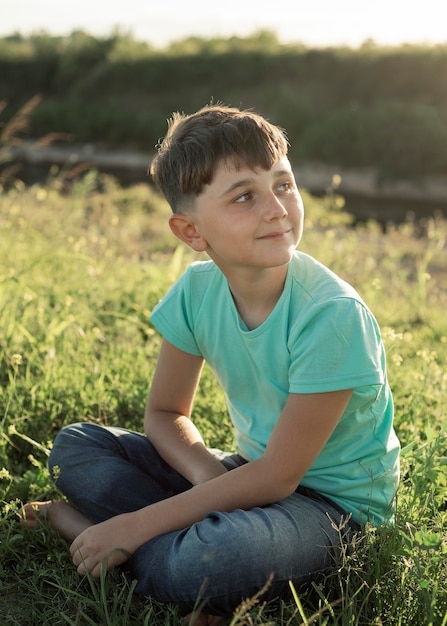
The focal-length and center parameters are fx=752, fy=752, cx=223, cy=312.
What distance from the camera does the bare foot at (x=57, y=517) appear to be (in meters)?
1.88

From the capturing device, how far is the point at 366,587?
1592 millimetres

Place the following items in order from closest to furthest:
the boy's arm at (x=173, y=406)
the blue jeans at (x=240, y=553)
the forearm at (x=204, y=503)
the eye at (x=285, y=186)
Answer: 1. the blue jeans at (x=240, y=553)
2. the forearm at (x=204, y=503)
3. the eye at (x=285, y=186)
4. the boy's arm at (x=173, y=406)

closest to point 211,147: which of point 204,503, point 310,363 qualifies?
point 310,363

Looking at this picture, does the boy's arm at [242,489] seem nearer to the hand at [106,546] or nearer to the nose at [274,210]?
the hand at [106,546]

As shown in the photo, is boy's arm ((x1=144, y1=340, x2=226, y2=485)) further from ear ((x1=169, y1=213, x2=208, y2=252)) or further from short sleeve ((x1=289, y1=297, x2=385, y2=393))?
short sleeve ((x1=289, y1=297, x2=385, y2=393))

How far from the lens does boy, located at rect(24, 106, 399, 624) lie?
1.58 m

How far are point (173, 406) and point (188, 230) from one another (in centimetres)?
50

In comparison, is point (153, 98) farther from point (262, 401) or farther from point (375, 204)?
point (262, 401)

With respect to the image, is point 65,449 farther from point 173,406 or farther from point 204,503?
point 204,503

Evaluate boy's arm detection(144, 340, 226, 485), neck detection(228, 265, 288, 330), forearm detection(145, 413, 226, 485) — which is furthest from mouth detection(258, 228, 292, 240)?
forearm detection(145, 413, 226, 485)

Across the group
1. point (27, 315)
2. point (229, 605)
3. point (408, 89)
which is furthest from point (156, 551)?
point (408, 89)

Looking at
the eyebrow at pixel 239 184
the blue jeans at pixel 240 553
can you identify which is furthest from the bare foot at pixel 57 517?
the eyebrow at pixel 239 184

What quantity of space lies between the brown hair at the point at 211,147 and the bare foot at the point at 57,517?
2.67ft

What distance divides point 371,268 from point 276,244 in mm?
3450
